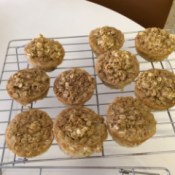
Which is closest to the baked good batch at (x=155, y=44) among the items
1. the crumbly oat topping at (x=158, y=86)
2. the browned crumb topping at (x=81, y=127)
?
the crumbly oat topping at (x=158, y=86)

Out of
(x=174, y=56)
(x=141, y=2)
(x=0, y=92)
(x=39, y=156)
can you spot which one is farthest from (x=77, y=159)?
(x=141, y=2)

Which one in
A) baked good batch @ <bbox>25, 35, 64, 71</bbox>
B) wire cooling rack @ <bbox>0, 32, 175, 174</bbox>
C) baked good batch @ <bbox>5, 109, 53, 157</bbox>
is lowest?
wire cooling rack @ <bbox>0, 32, 175, 174</bbox>

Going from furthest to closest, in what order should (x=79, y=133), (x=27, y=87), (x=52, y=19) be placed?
(x=52, y=19) → (x=27, y=87) → (x=79, y=133)

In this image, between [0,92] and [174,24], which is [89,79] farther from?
[174,24]

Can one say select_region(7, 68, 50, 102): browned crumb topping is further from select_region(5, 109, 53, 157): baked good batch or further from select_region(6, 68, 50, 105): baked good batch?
select_region(5, 109, 53, 157): baked good batch

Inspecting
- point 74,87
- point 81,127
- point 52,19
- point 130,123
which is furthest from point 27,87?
point 52,19

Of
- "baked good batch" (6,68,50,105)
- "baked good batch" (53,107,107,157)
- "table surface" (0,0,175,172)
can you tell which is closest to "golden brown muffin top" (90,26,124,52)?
"table surface" (0,0,175,172)

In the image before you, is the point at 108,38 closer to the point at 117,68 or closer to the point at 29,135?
the point at 117,68
